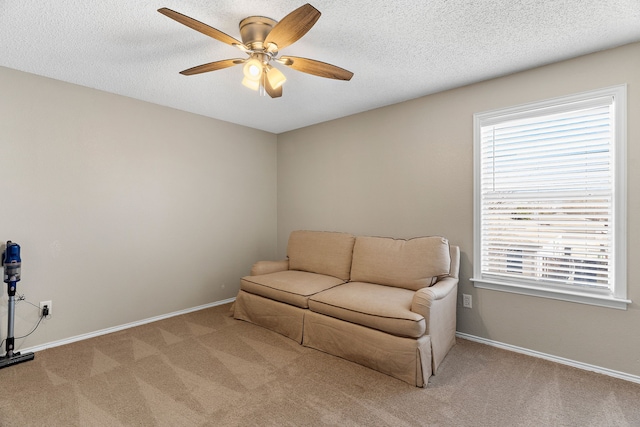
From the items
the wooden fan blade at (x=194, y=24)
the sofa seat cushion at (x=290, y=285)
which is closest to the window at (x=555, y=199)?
the sofa seat cushion at (x=290, y=285)

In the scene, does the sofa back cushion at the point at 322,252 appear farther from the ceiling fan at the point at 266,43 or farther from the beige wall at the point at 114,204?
the ceiling fan at the point at 266,43

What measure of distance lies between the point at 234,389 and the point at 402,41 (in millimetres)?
2706

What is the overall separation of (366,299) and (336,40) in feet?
6.55

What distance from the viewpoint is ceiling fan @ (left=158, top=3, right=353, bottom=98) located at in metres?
1.64

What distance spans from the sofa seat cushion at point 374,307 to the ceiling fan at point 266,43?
1.74 m

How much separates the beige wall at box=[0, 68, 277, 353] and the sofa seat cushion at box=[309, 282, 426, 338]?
186 cm

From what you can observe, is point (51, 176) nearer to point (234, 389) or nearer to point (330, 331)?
point (234, 389)

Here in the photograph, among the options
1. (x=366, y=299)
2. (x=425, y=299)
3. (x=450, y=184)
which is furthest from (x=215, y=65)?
(x=450, y=184)

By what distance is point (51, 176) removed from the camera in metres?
2.79

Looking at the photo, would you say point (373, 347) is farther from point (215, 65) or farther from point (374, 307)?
point (215, 65)

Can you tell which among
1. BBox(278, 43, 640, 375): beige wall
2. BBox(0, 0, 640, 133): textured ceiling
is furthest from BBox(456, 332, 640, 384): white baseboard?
BBox(0, 0, 640, 133): textured ceiling

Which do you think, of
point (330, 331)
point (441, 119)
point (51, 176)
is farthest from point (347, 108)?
point (51, 176)

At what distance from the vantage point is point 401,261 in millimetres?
2992

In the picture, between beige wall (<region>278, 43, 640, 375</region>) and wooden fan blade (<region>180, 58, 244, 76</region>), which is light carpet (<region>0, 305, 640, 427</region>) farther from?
wooden fan blade (<region>180, 58, 244, 76</region>)
